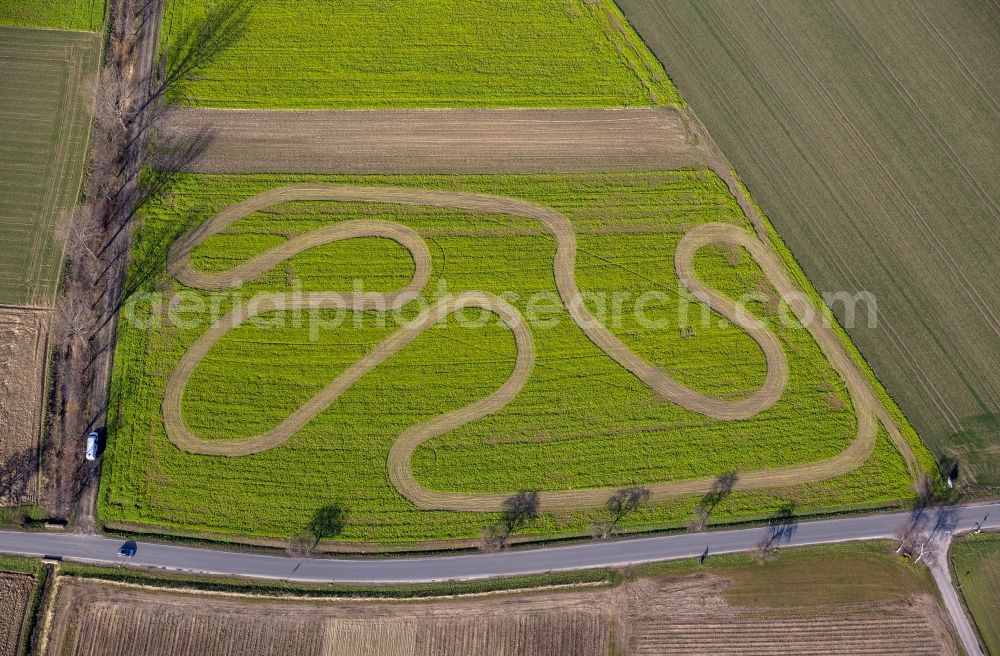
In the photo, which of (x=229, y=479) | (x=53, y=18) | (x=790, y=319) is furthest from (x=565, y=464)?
(x=53, y=18)

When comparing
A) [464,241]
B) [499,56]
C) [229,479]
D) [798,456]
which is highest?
[499,56]

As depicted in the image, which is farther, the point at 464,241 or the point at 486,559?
the point at 464,241

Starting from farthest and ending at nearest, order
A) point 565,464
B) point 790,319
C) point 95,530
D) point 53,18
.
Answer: point 53,18
point 790,319
point 565,464
point 95,530

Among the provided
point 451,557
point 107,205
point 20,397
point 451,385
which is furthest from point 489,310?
point 20,397

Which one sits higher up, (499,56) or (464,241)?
(499,56)

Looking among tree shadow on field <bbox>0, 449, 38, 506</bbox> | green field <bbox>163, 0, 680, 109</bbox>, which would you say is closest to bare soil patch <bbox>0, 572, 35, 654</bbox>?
tree shadow on field <bbox>0, 449, 38, 506</bbox>

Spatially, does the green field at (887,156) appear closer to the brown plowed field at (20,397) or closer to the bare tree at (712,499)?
the bare tree at (712,499)

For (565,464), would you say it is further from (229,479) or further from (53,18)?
(53,18)
